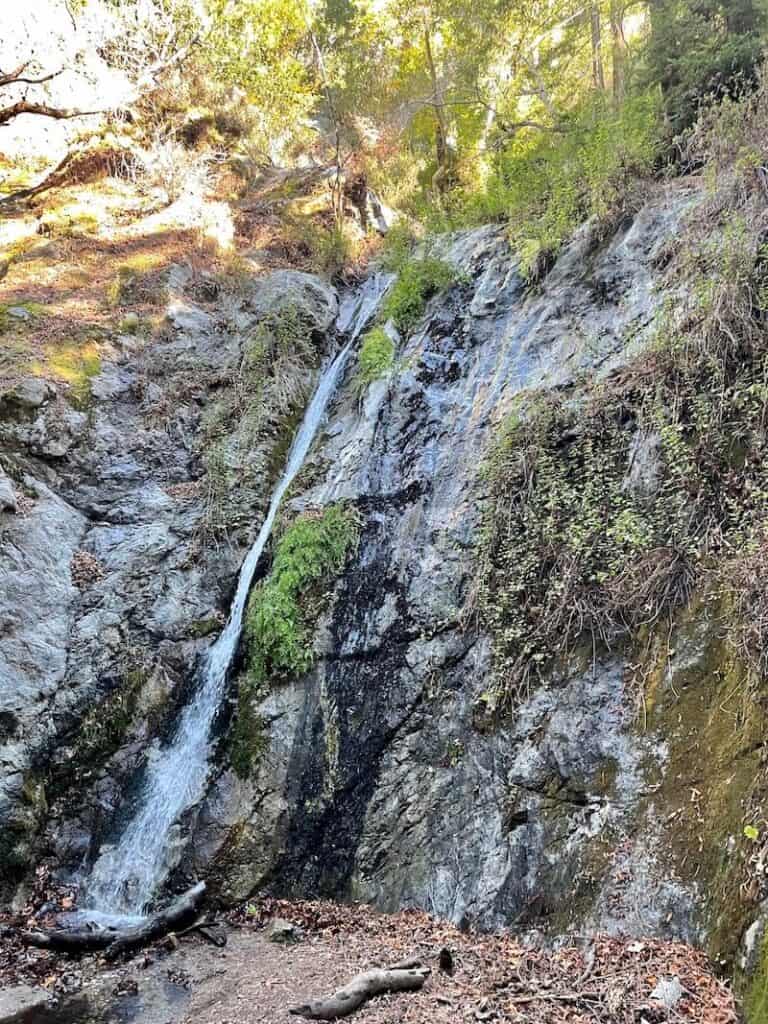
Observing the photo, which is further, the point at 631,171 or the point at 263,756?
the point at 631,171

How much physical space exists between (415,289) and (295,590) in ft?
21.4

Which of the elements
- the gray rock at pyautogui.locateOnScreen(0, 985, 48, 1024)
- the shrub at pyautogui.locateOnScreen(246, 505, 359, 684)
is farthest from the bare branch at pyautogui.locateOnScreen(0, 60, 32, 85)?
the gray rock at pyautogui.locateOnScreen(0, 985, 48, 1024)

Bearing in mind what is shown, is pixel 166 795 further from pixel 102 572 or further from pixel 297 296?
pixel 297 296

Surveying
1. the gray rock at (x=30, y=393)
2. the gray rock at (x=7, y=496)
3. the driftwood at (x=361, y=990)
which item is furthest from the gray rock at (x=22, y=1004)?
the gray rock at (x=30, y=393)

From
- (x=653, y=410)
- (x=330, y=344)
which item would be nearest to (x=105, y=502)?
(x=330, y=344)

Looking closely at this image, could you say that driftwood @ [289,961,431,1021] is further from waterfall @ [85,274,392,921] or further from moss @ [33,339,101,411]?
moss @ [33,339,101,411]

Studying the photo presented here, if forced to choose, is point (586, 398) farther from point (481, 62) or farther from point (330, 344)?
point (481, 62)

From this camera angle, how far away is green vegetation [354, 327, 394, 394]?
1007cm

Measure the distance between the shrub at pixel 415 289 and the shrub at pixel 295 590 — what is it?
461 cm

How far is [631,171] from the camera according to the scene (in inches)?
344

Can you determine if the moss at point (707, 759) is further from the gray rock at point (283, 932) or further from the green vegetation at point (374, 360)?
the green vegetation at point (374, 360)

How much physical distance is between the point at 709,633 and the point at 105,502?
8229mm

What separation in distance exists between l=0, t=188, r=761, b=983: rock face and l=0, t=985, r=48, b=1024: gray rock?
1572 millimetres

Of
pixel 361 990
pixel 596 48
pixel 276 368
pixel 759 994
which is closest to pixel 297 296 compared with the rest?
A: pixel 276 368
